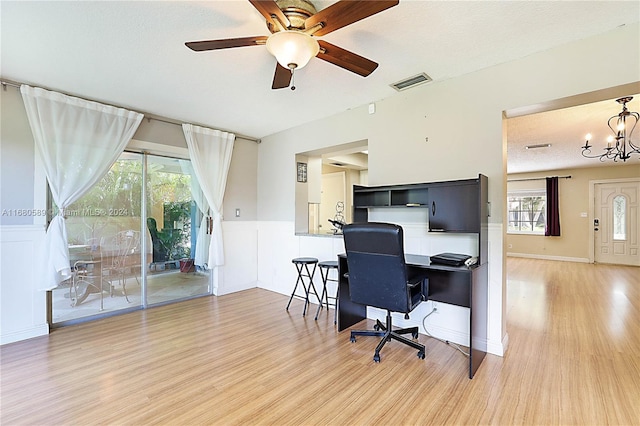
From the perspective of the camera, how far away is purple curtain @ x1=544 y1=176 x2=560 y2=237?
7.97m

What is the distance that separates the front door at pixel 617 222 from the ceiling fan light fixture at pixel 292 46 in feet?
30.1

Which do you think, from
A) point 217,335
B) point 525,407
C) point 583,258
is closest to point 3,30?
point 217,335

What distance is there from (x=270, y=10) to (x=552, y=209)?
9370 millimetres

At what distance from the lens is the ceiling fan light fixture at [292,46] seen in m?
1.79

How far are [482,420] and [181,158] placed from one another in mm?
4410

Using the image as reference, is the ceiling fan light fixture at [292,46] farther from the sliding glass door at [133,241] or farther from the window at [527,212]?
the window at [527,212]

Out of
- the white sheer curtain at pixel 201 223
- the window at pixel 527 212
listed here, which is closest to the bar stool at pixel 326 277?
the white sheer curtain at pixel 201 223

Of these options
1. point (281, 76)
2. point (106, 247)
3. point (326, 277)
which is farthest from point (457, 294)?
point (106, 247)

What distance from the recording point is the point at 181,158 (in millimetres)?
4215

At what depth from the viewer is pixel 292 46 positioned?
5.94 feet

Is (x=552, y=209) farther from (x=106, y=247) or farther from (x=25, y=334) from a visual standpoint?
(x=25, y=334)

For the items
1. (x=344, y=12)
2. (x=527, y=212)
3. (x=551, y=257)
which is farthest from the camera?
(x=527, y=212)

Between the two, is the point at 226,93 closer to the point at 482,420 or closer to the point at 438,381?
the point at 438,381

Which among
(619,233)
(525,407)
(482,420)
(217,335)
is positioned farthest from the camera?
(619,233)
